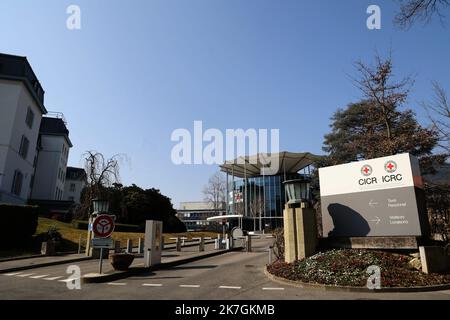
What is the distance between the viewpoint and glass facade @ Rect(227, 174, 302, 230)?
73.7 meters

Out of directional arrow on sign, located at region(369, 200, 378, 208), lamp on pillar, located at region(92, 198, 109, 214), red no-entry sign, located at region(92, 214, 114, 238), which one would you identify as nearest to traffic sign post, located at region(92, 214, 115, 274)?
red no-entry sign, located at region(92, 214, 114, 238)

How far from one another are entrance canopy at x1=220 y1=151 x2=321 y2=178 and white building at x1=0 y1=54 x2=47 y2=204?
41.8 meters

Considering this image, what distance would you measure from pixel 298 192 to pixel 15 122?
103ft

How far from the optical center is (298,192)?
14.0m

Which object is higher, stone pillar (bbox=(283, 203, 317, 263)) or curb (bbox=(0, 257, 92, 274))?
stone pillar (bbox=(283, 203, 317, 263))

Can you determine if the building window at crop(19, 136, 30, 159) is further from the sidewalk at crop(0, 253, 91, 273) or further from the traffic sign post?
the traffic sign post

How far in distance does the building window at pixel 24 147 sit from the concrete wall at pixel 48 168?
16.0 meters

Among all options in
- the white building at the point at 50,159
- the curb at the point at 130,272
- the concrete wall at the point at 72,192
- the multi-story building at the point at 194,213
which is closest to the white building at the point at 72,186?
the concrete wall at the point at 72,192

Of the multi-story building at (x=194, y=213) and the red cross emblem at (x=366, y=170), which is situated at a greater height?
the multi-story building at (x=194, y=213)

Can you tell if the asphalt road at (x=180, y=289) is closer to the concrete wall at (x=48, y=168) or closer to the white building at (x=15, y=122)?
the white building at (x=15, y=122)

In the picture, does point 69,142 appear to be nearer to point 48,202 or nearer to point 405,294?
point 48,202

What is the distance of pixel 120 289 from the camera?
10109 mm

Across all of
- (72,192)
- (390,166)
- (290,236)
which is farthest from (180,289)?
(72,192)

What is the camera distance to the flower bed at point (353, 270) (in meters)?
9.61
